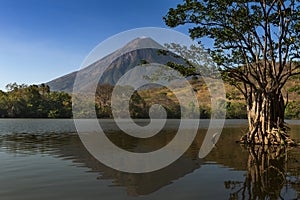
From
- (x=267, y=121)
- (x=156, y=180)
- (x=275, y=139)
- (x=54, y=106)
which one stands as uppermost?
(x=54, y=106)

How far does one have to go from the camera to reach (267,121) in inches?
1075

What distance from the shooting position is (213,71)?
1161 inches

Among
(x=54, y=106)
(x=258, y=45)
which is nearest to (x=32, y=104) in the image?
(x=54, y=106)

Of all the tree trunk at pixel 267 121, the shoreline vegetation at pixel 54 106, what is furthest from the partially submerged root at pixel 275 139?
the shoreline vegetation at pixel 54 106

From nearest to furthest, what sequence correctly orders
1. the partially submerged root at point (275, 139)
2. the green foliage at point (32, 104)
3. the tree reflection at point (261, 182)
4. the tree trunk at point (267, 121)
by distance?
the tree reflection at point (261, 182), the partially submerged root at point (275, 139), the tree trunk at point (267, 121), the green foliage at point (32, 104)

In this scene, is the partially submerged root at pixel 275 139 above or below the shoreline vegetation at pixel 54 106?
below

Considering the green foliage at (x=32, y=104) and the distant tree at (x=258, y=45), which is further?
the green foliage at (x=32, y=104)

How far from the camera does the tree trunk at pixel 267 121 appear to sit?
1065 inches

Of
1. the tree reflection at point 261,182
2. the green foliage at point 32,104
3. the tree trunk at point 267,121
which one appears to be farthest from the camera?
the green foliage at point 32,104

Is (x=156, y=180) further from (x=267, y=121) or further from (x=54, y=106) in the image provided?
(x=54, y=106)

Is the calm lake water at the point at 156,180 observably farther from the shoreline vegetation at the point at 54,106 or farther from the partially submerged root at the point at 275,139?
the shoreline vegetation at the point at 54,106

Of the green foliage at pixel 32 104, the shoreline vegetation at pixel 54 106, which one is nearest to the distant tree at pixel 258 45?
the shoreline vegetation at pixel 54 106

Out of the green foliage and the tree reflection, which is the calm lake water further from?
the green foliage

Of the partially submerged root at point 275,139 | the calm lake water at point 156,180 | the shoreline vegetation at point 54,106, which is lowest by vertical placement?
the calm lake water at point 156,180
